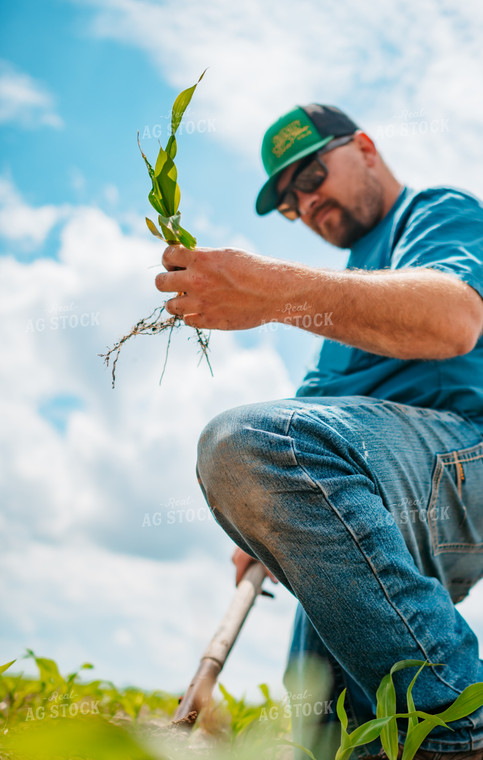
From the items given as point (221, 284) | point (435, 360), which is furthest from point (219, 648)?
point (221, 284)

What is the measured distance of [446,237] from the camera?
176cm

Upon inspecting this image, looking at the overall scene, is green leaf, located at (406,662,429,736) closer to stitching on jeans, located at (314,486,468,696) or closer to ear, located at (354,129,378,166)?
stitching on jeans, located at (314,486,468,696)

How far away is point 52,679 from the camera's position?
2.37 meters

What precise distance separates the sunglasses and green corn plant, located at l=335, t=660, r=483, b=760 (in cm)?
218

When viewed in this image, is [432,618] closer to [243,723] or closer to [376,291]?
[376,291]

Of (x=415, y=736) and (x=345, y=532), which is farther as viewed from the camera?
(x=345, y=532)

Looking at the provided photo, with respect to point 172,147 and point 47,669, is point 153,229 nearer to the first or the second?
point 172,147

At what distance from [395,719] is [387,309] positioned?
0.87 m

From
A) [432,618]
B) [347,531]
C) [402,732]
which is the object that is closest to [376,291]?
[347,531]

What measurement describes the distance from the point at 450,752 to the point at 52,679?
5.84 ft

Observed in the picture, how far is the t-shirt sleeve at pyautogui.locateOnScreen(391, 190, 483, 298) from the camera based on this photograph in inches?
63.2

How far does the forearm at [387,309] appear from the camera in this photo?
1338 mm

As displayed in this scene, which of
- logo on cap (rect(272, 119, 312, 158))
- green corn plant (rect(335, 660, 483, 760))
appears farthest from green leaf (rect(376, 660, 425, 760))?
logo on cap (rect(272, 119, 312, 158))

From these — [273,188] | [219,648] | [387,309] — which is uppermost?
[273,188]
